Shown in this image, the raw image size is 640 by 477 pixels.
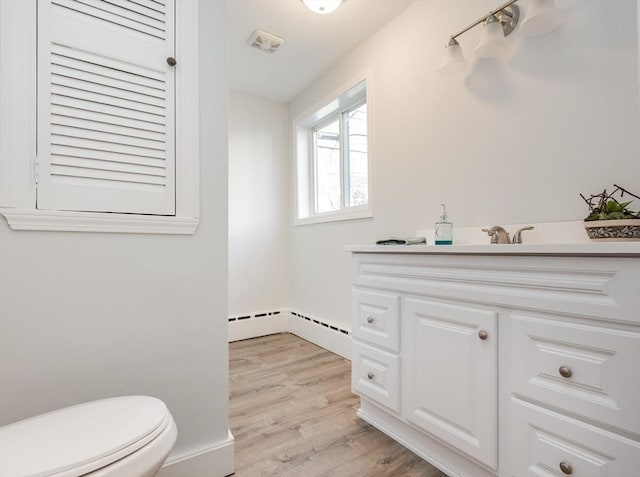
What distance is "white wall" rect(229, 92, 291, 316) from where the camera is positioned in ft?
10.0

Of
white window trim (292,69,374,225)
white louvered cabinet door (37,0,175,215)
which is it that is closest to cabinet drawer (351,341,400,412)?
white louvered cabinet door (37,0,175,215)

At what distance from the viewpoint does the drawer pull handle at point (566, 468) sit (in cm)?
87

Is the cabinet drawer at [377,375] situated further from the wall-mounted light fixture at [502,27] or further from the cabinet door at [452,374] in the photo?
the wall-mounted light fixture at [502,27]

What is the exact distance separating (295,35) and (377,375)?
2322mm

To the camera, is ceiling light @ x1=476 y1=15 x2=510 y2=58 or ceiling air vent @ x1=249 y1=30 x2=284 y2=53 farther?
ceiling air vent @ x1=249 y1=30 x2=284 y2=53

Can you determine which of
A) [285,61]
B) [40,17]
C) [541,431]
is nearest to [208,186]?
[40,17]

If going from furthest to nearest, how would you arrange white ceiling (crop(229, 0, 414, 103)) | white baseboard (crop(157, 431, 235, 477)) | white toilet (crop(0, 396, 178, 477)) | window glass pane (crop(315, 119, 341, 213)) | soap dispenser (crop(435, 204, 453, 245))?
window glass pane (crop(315, 119, 341, 213))
white ceiling (crop(229, 0, 414, 103))
soap dispenser (crop(435, 204, 453, 245))
white baseboard (crop(157, 431, 235, 477))
white toilet (crop(0, 396, 178, 477))

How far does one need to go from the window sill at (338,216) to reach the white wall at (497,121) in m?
0.06

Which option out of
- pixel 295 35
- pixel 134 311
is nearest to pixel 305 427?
pixel 134 311

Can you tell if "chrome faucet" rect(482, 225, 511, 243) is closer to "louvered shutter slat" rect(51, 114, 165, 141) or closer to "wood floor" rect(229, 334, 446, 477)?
"wood floor" rect(229, 334, 446, 477)

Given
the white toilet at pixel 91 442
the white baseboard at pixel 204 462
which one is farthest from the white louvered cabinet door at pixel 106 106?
the white baseboard at pixel 204 462

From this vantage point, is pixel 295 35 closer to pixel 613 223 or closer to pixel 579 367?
pixel 613 223

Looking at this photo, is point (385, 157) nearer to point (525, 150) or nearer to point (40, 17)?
point (525, 150)

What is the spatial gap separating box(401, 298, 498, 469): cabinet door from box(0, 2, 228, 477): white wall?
79 centimetres
